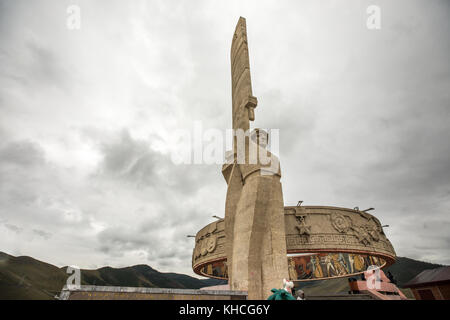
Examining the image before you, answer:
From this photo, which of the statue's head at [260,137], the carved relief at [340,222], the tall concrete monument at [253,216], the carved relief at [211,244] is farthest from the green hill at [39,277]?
the carved relief at [340,222]

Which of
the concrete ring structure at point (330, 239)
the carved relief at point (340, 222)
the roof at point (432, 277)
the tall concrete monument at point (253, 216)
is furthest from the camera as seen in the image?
the carved relief at point (340, 222)

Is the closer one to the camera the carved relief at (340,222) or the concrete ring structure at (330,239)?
the concrete ring structure at (330,239)

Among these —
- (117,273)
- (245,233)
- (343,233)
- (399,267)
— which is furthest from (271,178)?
(399,267)

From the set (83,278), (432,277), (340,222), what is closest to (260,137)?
(340,222)

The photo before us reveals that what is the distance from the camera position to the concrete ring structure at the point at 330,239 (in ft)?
47.5

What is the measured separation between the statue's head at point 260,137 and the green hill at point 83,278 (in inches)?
263

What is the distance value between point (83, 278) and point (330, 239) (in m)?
52.2

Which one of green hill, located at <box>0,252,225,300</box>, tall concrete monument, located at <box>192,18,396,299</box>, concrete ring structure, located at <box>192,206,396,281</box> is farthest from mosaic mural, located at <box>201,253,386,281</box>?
green hill, located at <box>0,252,225,300</box>

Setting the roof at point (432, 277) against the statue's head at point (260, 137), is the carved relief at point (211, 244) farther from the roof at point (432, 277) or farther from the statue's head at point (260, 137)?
the roof at point (432, 277)

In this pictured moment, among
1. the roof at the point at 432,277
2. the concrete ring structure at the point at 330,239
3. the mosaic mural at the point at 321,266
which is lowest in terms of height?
the roof at the point at 432,277
